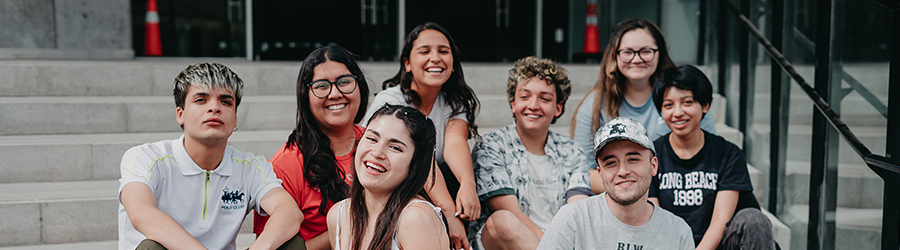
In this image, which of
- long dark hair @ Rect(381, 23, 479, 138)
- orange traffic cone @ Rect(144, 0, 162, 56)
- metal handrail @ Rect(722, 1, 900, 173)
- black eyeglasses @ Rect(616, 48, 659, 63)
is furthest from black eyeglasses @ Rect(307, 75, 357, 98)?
orange traffic cone @ Rect(144, 0, 162, 56)

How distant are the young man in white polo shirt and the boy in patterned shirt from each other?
847 millimetres

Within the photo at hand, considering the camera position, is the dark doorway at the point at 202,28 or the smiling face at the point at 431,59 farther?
the dark doorway at the point at 202,28

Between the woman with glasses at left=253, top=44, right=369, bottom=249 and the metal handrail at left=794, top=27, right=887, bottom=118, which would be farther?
the metal handrail at left=794, top=27, right=887, bottom=118

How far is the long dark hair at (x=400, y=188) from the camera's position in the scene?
183 centimetres

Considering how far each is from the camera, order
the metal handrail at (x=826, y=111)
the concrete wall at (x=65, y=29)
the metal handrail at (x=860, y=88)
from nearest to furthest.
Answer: the metal handrail at (x=826, y=111) → the metal handrail at (x=860, y=88) → the concrete wall at (x=65, y=29)

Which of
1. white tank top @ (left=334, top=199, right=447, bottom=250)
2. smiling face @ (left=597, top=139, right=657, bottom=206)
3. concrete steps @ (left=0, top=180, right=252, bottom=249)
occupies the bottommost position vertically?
concrete steps @ (left=0, top=180, right=252, bottom=249)

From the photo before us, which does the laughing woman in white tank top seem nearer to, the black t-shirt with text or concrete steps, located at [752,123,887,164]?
the black t-shirt with text

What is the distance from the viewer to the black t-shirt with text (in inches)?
102

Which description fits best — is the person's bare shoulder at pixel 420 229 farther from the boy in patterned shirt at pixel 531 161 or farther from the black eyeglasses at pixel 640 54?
the black eyeglasses at pixel 640 54

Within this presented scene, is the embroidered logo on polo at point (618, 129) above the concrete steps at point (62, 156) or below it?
above

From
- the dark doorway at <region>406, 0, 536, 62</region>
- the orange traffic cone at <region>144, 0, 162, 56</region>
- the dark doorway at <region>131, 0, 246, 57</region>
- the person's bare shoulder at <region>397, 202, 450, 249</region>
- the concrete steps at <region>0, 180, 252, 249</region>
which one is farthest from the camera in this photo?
the dark doorway at <region>406, 0, 536, 62</region>

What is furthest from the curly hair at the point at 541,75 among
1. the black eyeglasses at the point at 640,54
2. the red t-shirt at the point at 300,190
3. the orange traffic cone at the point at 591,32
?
the orange traffic cone at the point at 591,32

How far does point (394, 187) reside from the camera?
187 cm

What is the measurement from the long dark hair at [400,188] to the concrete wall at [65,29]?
4517mm
